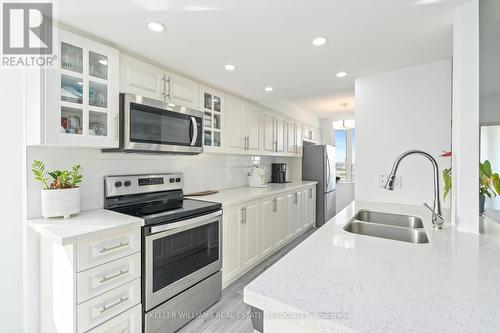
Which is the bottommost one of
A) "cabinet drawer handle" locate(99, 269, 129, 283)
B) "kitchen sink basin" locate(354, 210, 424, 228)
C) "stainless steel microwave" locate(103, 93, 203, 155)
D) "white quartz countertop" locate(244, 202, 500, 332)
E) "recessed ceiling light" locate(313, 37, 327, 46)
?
"cabinet drawer handle" locate(99, 269, 129, 283)

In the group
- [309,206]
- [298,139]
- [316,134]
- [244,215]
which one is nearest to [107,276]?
[244,215]

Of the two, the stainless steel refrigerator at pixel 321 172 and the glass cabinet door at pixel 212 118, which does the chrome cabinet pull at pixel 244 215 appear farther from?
the stainless steel refrigerator at pixel 321 172

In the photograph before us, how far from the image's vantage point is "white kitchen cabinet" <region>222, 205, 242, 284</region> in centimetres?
233

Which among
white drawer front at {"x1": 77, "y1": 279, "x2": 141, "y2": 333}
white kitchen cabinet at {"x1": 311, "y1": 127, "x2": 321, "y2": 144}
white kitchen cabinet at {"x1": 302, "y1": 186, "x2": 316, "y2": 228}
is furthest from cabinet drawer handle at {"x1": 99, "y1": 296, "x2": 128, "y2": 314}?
white kitchen cabinet at {"x1": 311, "y1": 127, "x2": 321, "y2": 144}

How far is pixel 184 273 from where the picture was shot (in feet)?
6.14

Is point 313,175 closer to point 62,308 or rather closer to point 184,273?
point 184,273

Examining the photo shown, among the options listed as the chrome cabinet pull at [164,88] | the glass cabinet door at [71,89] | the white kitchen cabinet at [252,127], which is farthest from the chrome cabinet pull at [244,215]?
the glass cabinet door at [71,89]

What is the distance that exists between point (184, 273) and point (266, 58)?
192 cm

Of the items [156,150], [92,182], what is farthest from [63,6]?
[92,182]

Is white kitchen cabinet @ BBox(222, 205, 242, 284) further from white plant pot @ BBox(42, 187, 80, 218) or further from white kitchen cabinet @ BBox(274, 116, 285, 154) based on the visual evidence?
white kitchen cabinet @ BBox(274, 116, 285, 154)

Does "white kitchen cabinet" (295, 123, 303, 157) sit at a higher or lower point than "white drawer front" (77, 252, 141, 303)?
higher

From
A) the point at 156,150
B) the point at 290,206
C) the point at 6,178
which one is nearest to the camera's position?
the point at 6,178

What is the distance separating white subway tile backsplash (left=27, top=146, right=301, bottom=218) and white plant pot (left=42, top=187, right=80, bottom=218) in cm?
14

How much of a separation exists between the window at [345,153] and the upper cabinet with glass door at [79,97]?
16.6ft
